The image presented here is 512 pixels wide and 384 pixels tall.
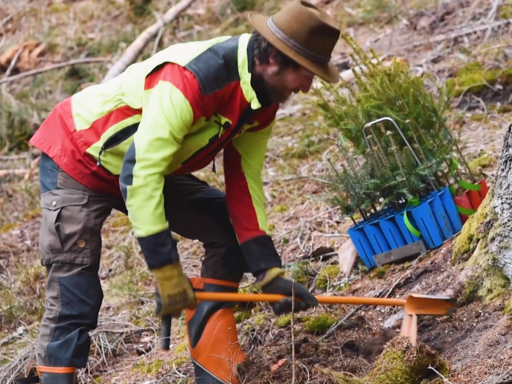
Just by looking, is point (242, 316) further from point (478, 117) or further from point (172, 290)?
point (478, 117)

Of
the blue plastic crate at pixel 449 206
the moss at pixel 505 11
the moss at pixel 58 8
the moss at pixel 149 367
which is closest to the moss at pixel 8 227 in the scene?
the moss at pixel 149 367

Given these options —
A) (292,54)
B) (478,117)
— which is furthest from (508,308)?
(478,117)

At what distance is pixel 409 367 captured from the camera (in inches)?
114

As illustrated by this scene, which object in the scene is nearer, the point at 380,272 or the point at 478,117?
the point at 380,272

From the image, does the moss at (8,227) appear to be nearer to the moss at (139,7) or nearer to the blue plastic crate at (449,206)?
the blue plastic crate at (449,206)

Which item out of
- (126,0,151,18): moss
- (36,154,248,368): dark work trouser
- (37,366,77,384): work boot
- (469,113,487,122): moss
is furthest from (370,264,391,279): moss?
(126,0,151,18): moss

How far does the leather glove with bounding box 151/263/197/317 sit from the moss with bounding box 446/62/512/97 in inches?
146

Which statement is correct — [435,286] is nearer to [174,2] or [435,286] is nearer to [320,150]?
[320,150]

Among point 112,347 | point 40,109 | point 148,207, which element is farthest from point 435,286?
point 40,109

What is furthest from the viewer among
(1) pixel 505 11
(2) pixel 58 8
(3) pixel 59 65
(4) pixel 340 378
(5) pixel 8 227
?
(2) pixel 58 8

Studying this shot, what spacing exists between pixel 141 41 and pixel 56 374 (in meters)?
6.02

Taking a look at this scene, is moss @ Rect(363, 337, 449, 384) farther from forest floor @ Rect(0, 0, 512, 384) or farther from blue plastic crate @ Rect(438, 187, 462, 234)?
blue plastic crate @ Rect(438, 187, 462, 234)

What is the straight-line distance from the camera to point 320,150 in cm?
592

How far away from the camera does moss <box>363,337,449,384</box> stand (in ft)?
9.51
